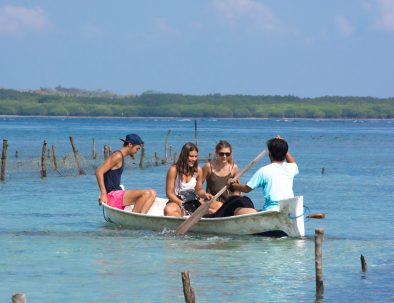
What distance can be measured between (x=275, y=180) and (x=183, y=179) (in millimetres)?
1974

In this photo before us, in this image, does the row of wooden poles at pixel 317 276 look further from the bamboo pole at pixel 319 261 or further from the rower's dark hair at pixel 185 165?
the rower's dark hair at pixel 185 165

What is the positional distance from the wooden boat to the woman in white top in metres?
0.26

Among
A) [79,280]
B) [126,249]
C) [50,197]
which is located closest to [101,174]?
[126,249]

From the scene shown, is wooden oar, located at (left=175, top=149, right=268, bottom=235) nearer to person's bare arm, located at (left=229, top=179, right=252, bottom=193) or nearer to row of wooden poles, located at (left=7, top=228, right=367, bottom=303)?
person's bare arm, located at (left=229, top=179, right=252, bottom=193)

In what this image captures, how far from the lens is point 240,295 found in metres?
12.9

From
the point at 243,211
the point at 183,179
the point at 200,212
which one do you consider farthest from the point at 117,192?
the point at 243,211

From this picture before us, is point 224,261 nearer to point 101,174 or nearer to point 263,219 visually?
point 263,219

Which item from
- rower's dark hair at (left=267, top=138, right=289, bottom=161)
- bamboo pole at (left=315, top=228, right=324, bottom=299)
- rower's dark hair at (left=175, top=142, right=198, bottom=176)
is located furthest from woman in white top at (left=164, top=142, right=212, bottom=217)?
bamboo pole at (left=315, top=228, right=324, bottom=299)

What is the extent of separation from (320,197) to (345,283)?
16.1 meters

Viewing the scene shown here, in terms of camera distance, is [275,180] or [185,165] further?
[185,165]

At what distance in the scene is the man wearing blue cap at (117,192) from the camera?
1773 cm

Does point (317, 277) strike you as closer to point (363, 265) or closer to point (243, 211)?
point (363, 265)

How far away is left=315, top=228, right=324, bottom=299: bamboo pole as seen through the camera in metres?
11.7

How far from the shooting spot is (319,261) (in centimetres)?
1192
